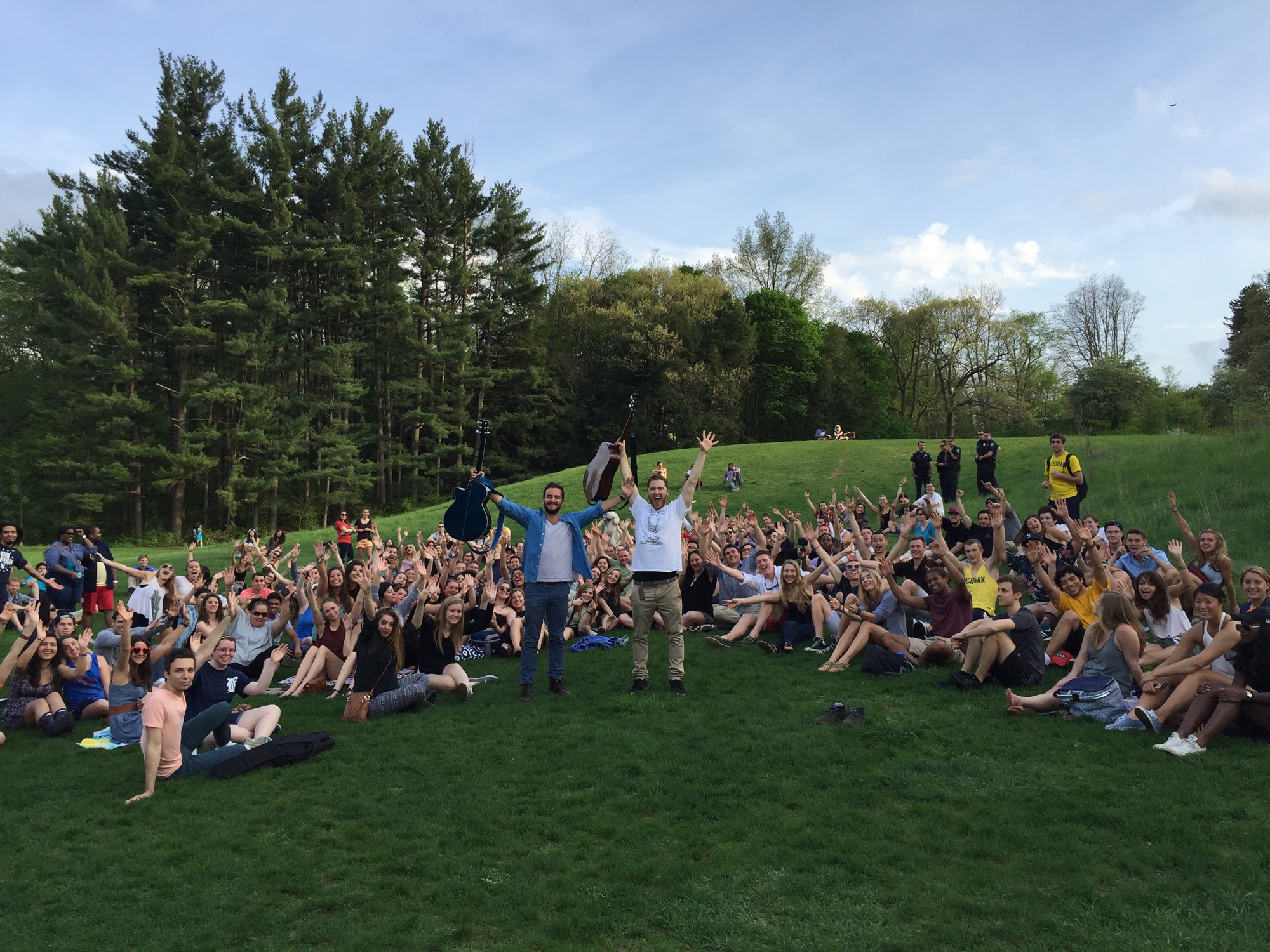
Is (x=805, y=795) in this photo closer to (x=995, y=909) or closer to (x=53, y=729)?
(x=995, y=909)

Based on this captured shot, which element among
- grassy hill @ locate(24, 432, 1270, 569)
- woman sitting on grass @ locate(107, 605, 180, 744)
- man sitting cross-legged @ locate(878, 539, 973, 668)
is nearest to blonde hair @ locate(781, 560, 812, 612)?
man sitting cross-legged @ locate(878, 539, 973, 668)

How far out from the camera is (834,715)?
703 cm

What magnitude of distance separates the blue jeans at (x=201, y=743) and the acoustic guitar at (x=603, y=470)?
3.58 meters

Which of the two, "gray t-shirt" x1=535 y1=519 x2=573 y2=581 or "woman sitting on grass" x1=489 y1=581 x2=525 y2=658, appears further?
"woman sitting on grass" x1=489 y1=581 x2=525 y2=658

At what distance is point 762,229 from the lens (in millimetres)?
56938

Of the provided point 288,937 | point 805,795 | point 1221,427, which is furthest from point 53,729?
point 1221,427

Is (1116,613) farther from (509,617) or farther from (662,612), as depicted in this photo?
(509,617)

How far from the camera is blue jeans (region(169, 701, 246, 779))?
6.29 meters

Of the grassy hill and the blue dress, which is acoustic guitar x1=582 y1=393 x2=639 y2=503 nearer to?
the blue dress

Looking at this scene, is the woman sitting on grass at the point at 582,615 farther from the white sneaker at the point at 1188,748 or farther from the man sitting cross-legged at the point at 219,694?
the white sneaker at the point at 1188,748

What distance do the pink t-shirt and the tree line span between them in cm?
3194

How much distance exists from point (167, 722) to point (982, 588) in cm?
808

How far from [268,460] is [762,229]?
1440 inches

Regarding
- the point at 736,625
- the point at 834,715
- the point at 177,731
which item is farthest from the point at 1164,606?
the point at 177,731
